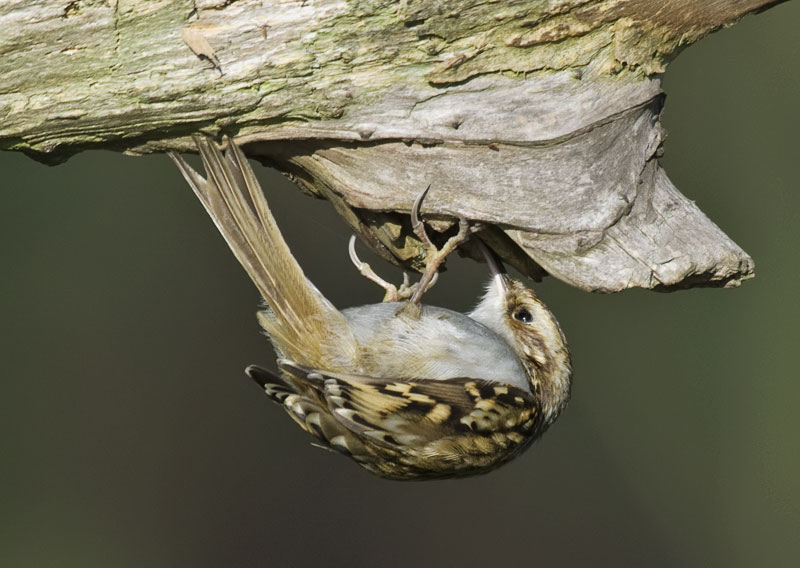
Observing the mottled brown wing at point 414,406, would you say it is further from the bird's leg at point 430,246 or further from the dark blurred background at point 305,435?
the dark blurred background at point 305,435

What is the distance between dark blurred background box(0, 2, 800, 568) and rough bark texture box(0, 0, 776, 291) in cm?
243

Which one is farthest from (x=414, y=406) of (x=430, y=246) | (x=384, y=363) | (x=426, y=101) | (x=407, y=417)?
(x=426, y=101)

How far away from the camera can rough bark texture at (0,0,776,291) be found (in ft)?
6.66

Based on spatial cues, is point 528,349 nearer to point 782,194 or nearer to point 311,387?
point 311,387

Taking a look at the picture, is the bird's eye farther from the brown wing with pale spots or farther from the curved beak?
the brown wing with pale spots

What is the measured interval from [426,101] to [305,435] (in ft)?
9.97

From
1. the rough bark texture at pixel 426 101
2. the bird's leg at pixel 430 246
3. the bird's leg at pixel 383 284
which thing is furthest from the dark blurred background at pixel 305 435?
the rough bark texture at pixel 426 101

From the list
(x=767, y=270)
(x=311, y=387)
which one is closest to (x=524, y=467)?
(x=767, y=270)

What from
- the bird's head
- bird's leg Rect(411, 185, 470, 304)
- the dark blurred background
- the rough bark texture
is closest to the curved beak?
the bird's head

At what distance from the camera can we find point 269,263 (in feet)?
7.52

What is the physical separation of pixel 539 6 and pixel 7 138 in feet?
3.98

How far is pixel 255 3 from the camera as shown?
2.00 m

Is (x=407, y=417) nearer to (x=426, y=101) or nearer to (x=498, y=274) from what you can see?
(x=498, y=274)

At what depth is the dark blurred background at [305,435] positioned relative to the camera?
4676 mm
